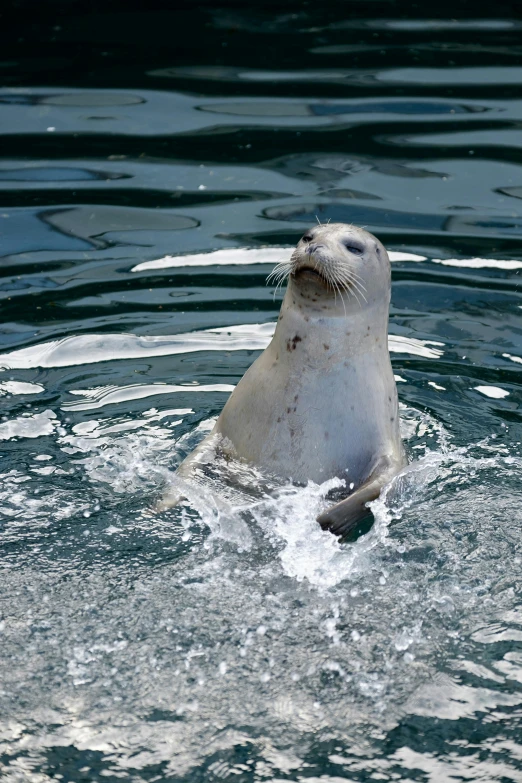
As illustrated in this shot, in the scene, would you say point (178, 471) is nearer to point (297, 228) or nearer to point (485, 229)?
point (297, 228)

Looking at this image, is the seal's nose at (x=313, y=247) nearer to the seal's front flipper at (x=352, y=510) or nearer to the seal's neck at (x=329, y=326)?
the seal's neck at (x=329, y=326)

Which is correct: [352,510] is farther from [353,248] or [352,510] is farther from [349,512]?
[353,248]

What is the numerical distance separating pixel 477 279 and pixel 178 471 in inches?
127

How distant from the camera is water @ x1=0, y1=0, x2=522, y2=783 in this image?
152 inches

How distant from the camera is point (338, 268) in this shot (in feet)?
17.1

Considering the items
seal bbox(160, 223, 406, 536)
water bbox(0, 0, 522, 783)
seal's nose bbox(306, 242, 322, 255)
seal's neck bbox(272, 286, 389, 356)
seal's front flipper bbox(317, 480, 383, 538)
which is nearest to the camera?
water bbox(0, 0, 522, 783)

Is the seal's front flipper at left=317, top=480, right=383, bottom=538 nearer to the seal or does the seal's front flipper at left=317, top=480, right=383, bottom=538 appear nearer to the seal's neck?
the seal

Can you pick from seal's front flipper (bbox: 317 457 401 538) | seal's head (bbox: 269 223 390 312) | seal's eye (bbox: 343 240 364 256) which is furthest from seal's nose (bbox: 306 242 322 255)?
seal's front flipper (bbox: 317 457 401 538)

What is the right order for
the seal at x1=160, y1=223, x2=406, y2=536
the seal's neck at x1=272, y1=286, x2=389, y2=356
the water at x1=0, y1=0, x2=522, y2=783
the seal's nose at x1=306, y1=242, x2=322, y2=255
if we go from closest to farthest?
the water at x1=0, y1=0, x2=522, y2=783 → the seal's nose at x1=306, y1=242, x2=322, y2=255 → the seal at x1=160, y1=223, x2=406, y2=536 → the seal's neck at x1=272, y1=286, x2=389, y2=356

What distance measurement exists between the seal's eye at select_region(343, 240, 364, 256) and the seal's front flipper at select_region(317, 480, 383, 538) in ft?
3.49

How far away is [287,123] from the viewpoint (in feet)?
30.7

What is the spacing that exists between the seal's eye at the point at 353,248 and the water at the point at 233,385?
104 cm

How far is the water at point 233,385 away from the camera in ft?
12.7

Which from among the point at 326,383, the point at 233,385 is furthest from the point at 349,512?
the point at 233,385
